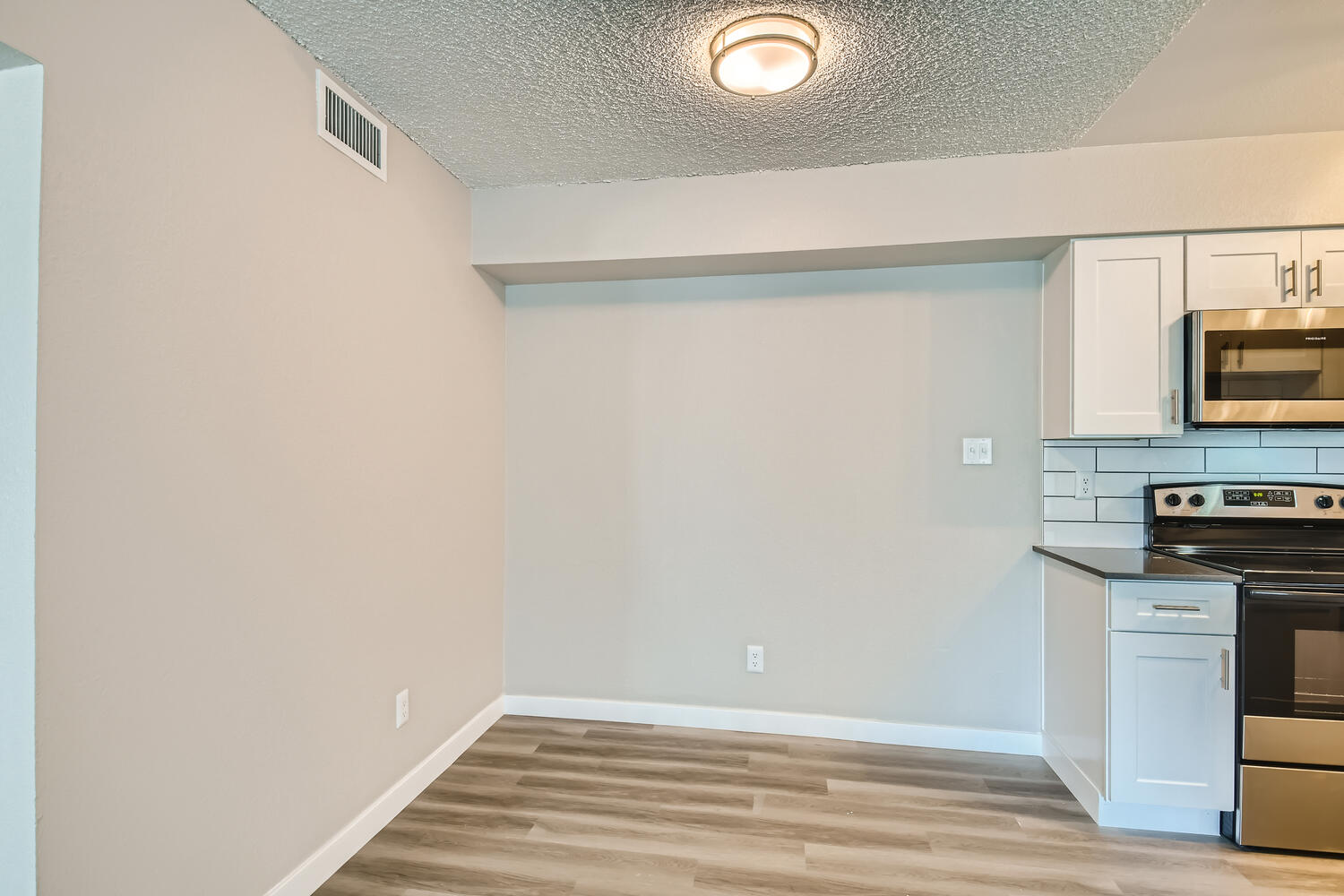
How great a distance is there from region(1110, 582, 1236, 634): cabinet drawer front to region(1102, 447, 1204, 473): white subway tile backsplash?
68cm

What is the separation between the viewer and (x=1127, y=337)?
2.53m

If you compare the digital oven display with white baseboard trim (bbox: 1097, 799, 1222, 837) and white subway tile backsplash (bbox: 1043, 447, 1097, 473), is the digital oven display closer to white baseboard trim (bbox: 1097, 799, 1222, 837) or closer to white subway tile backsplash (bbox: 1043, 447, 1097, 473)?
white subway tile backsplash (bbox: 1043, 447, 1097, 473)

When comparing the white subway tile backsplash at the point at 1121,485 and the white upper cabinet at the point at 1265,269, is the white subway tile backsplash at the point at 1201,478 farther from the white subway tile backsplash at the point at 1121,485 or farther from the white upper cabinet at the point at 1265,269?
the white upper cabinet at the point at 1265,269

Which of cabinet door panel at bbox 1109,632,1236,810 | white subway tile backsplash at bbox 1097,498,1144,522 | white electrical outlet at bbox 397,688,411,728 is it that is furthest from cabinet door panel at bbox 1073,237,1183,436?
white electrical outlet at bbox 397,688,411,728

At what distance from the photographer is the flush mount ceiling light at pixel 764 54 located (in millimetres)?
1769

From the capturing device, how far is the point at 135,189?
4.66 feet

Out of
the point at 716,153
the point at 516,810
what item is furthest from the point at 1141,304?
the point at 516,810

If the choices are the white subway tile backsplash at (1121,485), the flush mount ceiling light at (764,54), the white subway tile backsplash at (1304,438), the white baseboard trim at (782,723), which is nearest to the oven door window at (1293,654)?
the white subway tile backsplash at (1121,485)

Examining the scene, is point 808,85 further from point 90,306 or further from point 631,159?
point 90,306

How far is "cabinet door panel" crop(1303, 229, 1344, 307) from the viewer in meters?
2.38

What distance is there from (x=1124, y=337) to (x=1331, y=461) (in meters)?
0.99

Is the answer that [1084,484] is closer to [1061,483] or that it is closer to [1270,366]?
[1061,483]

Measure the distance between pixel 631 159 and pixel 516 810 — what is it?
96.1 inches

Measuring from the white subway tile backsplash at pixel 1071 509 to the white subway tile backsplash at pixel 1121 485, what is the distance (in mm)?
62
